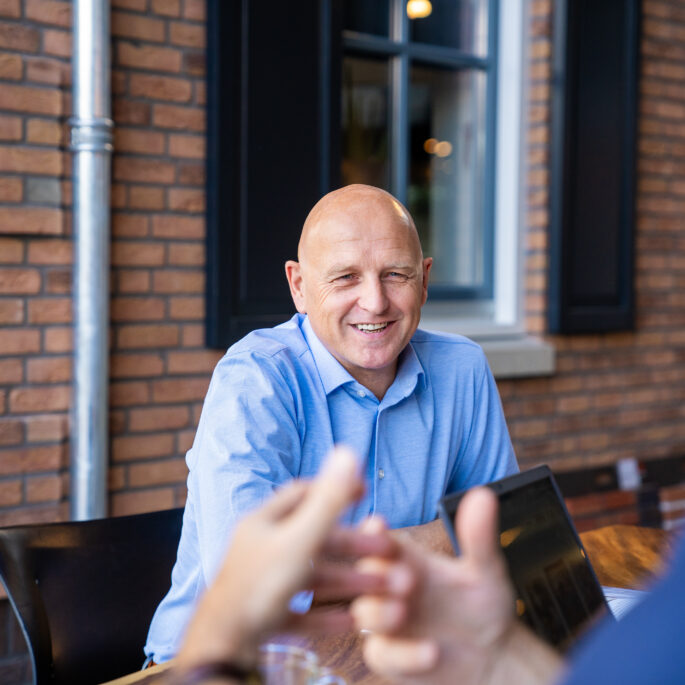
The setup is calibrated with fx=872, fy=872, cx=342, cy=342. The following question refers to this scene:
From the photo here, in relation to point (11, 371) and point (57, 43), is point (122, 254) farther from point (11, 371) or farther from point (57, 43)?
point (57, 43)

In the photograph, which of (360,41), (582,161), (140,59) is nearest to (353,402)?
(140,59)

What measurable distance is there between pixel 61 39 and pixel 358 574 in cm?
242

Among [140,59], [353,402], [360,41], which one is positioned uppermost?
[360,41]

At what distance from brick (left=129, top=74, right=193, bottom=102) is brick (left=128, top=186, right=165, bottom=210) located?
11.7 inches

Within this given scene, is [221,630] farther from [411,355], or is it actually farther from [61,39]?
[61,39]

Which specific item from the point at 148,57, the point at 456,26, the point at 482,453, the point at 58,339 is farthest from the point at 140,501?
the point at 456,26

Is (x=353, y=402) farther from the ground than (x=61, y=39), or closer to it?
closer to it

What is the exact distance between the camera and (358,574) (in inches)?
26.5

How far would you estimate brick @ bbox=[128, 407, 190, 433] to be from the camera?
9.36ft

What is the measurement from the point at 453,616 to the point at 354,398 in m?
1.19

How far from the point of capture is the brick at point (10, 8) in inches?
99.7

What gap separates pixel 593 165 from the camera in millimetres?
4031

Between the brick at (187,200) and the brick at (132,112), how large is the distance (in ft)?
0.78

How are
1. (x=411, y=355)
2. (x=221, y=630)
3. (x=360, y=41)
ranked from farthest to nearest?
(x=360, y=41)
(x=411, y=355)
(x=221, y=630)
